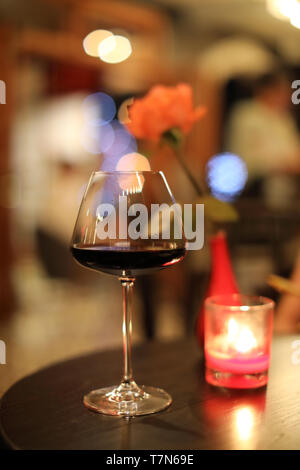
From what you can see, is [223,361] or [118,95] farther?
[118,95]

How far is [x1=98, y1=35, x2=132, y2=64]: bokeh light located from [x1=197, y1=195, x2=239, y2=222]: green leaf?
404cm

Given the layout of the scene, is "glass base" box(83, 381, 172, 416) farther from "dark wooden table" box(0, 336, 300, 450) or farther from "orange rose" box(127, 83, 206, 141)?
"orange rose" box(127, 83, 206, 141)

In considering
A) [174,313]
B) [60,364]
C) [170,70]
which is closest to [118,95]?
[170,70]

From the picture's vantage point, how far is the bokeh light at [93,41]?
450cm

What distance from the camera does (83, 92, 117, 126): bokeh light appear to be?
5.43m

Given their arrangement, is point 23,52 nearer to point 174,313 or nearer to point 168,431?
point 174,313

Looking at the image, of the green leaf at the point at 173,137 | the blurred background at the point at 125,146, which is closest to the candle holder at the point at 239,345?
the green leaf at the point at 173,137

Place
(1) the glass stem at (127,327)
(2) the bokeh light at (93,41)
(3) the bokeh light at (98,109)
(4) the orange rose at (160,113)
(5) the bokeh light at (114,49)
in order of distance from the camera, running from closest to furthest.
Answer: (1) the glass stem at (127,327) < (4) the orange rose at (160,113) < (2) the bokeh light at (93,41) < (5) the bokeh light at (114,49) < (3) the bokeh light at (98,109)

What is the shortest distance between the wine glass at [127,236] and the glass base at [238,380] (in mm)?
94

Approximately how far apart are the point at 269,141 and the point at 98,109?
1839 mm

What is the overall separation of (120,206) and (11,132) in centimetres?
327

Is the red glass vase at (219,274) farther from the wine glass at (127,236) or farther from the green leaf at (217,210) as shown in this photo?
the wine glass at (127,236)
